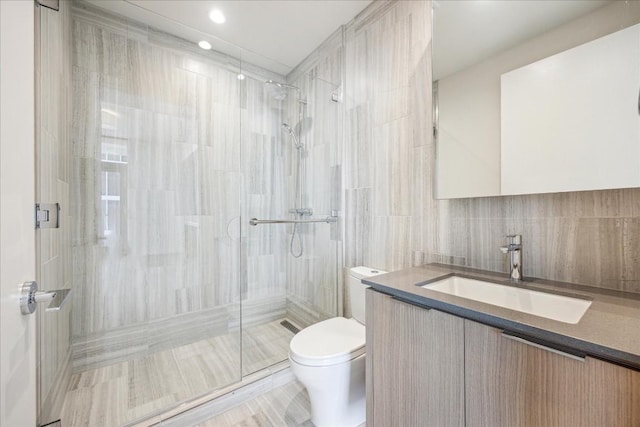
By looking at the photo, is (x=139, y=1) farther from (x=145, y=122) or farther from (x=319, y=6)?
(x=319, y=6)

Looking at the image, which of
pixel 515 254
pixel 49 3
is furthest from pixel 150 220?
pixel 515 254

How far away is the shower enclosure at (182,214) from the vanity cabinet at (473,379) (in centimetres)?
109

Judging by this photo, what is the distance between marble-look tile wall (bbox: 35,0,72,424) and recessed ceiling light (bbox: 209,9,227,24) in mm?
895

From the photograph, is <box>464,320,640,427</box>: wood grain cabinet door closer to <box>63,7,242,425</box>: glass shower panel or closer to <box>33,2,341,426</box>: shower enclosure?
<box>33,2,341,426</box>: shower enclosure

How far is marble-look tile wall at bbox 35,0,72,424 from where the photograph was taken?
46.5 inches

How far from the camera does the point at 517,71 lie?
1.19 m

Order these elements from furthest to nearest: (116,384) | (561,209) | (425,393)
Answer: (116,384) < (561,209) < (425,393)

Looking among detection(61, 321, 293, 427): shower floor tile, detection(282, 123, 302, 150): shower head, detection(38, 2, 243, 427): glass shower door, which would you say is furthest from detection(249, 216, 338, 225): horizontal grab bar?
detection(61, 321, 293, 427): shower floor tile

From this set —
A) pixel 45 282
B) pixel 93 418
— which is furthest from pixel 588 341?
pixel 93 418

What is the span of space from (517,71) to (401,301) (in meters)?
1.17

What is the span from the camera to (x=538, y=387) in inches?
27.6

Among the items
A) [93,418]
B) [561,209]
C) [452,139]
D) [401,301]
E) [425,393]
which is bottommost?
[93,418]

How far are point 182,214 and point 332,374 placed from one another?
1726 mm

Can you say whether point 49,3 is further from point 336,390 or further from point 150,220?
point 336,390
